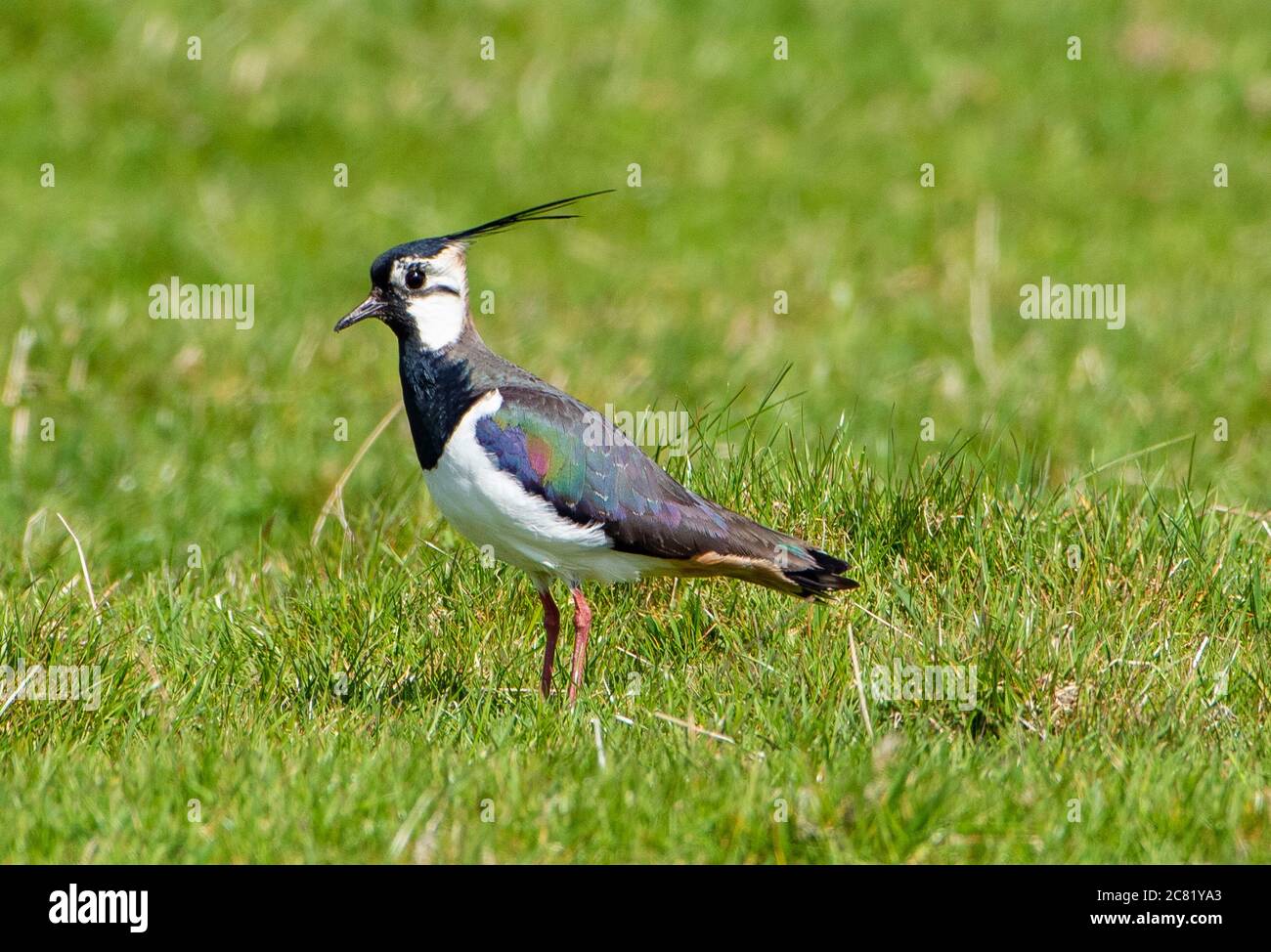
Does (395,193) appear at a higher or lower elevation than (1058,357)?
higher

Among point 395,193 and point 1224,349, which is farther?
point 395,193

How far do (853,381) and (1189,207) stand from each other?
4.41 m

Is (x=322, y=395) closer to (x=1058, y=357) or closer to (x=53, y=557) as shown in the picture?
(x=53, y=557)

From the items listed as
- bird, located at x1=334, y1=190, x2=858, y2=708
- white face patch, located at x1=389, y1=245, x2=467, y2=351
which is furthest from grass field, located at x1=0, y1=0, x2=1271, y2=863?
white face patch, located at x1=389, y1=245, x2=467, y2=351

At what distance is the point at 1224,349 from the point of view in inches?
371

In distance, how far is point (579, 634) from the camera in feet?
17.8

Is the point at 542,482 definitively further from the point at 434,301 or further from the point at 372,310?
the point at 372,310

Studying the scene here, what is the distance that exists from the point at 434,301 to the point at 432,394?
309 millimetres

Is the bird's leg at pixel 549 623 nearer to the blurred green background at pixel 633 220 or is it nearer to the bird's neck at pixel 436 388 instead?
the bird's neck at pixel 436 388

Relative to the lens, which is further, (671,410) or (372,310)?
(671,410)

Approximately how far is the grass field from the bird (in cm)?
28

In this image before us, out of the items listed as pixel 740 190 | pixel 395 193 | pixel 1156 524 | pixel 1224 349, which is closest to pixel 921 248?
pixel 740 190

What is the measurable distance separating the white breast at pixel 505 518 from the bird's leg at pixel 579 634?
0.34 feet

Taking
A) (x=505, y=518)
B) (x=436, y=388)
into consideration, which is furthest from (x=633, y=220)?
(x=505, y=518)
